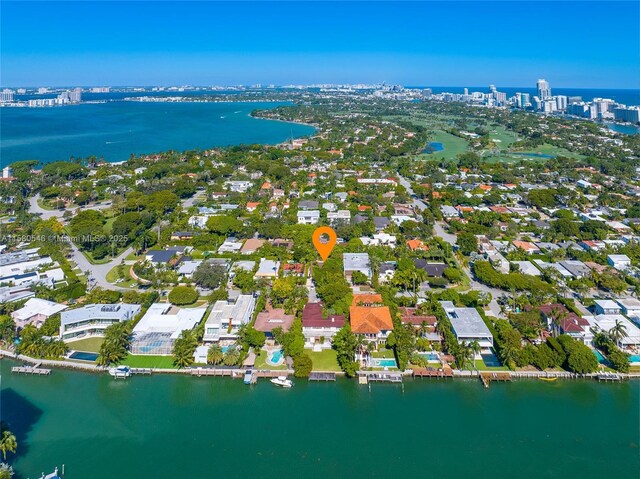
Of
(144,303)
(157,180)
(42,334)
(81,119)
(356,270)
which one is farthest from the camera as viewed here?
(81,119)

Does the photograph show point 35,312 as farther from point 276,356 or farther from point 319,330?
point 319,330

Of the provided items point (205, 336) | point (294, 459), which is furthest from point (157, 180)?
point (294, 459)

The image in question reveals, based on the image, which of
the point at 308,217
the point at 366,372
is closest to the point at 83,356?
the point at 366,372

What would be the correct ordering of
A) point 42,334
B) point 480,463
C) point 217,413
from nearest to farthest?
point 480,463 < point 217,413 < point 42,334

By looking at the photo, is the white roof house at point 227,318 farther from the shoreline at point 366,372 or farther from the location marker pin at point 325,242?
the location marker pin at point 325,242

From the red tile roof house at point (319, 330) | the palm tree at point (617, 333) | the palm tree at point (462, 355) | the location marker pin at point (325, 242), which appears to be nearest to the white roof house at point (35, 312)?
the red tile roof house at point (319, 330)

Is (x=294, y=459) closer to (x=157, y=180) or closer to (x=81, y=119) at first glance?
(x=157, y=180)

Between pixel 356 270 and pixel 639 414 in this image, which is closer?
pixel 639 414

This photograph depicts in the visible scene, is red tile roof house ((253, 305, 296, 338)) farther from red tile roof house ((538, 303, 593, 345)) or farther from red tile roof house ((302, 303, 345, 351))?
red tile roof house ((538, 303, 593, 345))
